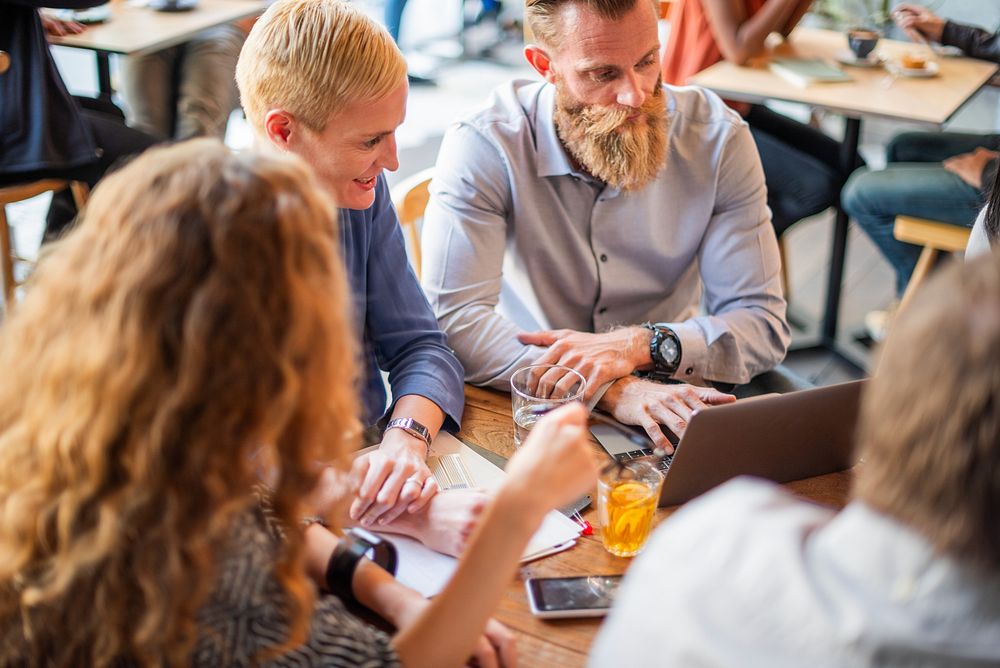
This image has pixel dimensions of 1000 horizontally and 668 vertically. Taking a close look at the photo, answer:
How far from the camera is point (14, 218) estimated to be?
3.92 m

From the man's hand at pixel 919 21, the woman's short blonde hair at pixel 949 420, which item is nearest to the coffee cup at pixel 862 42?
the man's hand at pixel 919 21

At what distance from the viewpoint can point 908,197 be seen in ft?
9.86

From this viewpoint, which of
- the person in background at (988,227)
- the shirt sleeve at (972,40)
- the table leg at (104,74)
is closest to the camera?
the person in background at (988,227)

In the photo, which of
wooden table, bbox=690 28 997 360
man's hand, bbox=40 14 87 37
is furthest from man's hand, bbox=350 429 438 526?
man's hand, bbox=40 14 87 37

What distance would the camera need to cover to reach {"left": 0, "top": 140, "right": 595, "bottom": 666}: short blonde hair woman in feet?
2.66

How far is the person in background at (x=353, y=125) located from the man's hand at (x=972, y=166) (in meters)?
2.00

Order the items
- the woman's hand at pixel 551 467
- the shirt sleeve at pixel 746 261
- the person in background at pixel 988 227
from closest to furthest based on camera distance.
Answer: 1. the woman's hand at pixel 551 467
2. the person in background at pixel 988 227
3. the shirt sleeve at pixel 746 261

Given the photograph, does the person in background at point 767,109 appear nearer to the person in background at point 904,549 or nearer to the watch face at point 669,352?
the watch face at point 669,352

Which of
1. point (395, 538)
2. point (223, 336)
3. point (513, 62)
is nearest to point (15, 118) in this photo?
point (395, 538)

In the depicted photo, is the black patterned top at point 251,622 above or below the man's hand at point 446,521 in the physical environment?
above

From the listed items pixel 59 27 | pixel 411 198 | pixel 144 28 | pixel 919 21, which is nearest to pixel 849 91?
pixel 919 21

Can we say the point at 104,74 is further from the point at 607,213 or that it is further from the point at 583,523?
the point at 583,523

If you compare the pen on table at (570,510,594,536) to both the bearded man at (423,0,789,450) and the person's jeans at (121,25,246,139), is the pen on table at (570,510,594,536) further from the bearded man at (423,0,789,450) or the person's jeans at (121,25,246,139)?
the person's jeans at (121,25,246,139)

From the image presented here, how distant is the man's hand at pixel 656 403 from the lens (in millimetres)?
1472
